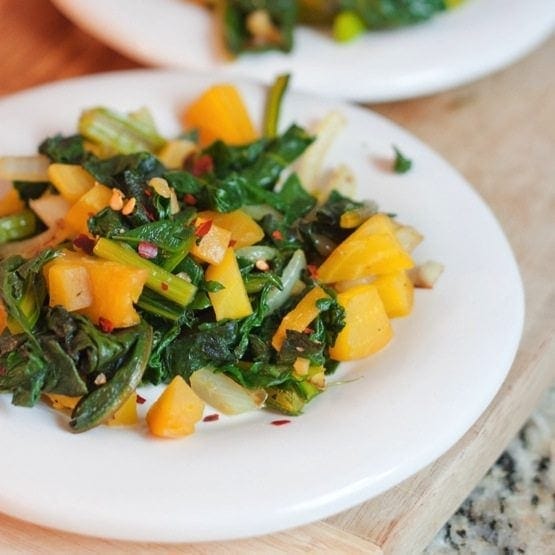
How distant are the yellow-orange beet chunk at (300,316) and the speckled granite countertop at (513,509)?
66cm

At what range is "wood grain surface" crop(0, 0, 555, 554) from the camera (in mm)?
2348

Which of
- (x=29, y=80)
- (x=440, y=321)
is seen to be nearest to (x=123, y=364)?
(x=440, y=321)

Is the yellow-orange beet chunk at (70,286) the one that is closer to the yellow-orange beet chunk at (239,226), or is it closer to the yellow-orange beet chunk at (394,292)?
the yellow-orange beet chunk at (239,226)

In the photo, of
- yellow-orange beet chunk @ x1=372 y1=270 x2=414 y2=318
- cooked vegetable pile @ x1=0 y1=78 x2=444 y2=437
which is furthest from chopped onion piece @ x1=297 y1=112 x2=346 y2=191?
yellow-orange beet chunk @ x1=372 y1=270 x2=414 y2=318

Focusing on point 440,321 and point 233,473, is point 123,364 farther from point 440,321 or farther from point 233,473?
point 440,321

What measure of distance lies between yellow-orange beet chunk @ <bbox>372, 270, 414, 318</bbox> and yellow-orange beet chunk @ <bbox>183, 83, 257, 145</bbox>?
2.54 feet

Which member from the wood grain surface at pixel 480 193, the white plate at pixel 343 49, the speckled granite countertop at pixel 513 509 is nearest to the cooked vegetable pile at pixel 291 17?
the white plate at pixel 343 49

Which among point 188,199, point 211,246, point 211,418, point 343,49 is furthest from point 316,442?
point 343,49

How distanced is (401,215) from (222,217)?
1.98 feet

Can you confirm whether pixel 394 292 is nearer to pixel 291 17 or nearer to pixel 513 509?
pixel 513 509

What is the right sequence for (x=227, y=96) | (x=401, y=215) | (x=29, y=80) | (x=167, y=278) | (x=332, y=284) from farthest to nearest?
(x=29, y=80)
(x=227, y=96)
(x=401, y=215)
(x=332, y=284)
(x=167, y=278)

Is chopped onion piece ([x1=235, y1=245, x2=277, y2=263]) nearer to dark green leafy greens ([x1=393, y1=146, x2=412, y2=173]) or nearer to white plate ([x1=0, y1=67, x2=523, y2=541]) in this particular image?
white plate ([x1=0, y1=67, x2=523, y2=541])

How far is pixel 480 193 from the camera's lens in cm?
347

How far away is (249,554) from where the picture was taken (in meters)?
2.33
